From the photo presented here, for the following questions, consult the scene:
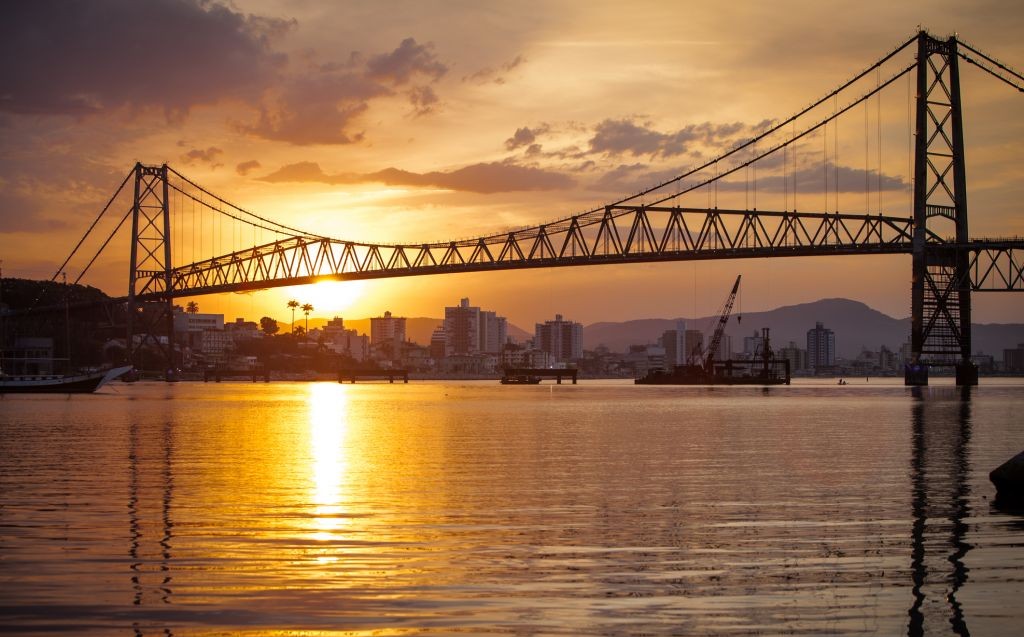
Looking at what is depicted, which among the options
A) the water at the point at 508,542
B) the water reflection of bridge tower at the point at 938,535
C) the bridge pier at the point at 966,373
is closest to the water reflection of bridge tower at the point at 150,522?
the water at the point at 508,542

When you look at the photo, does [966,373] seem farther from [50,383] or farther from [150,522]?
[150,522]

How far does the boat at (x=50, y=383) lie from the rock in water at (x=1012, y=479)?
108 metres

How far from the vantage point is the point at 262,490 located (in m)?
24.1

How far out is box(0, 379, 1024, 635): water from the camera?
38.0 feet

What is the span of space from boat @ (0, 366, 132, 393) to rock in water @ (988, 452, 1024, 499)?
10817 cm

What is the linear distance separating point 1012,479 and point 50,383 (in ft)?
364

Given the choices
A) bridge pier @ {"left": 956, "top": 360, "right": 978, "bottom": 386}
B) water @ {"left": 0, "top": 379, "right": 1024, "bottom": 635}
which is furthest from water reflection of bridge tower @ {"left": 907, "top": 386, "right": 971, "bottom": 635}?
bridge pier @ {"left": 956, "top": 360, "right": 978, "bottom": 386}

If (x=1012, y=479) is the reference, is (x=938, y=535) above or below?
below

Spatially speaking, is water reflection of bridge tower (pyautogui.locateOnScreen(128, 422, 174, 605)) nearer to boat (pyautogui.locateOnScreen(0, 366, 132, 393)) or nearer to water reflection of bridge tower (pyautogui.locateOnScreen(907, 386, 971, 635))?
water reflection of bridge tower (pyautogui.locateOnScreen(907, 386, 971, 635))

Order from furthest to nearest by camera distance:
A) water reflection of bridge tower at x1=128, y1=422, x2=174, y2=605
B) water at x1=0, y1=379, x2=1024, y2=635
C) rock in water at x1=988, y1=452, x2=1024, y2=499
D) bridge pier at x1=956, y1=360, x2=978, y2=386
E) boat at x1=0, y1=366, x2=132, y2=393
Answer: bridge pier at x1=956, y1=360, x2=978, y2=386
boat at x1=0, y1=366, x2=132, y2=393
rock in water at x1=988, y1=452, x2=1024, y2=499
water reflection of bridge tower at x1=128, y1=422, x2=174, y2=605
water at x1=0, y1=379, x2=1024, y2=635

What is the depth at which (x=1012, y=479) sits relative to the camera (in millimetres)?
20938

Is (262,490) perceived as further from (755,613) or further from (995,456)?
(995,456)

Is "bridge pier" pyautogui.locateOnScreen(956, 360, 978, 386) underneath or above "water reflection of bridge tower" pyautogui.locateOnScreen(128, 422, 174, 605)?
above

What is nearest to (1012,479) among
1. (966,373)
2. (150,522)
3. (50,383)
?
(150,522)
